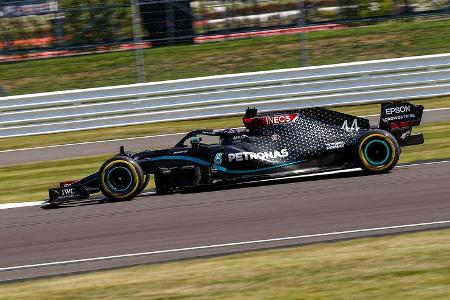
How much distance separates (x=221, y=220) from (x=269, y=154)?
166 cm

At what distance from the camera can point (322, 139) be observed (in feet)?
35.0

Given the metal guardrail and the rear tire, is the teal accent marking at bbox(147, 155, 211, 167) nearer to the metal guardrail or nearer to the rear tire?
the rear tire

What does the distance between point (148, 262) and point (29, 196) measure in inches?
181

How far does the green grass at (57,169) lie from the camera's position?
12.1 metres

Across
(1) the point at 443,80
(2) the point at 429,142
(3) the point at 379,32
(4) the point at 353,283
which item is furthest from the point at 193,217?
(3) the point at 379,32

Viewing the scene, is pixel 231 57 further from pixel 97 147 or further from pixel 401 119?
pixel 401 119

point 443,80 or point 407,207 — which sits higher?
point 443,80

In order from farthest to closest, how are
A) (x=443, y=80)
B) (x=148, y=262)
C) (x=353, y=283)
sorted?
(x=443, y=80)
(x=148, y=262)
(x=353, y=283)

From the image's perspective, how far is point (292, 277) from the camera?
22.7 ft

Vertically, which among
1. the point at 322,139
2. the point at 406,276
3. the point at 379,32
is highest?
the point at 379,32

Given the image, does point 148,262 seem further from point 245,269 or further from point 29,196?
point 29,196

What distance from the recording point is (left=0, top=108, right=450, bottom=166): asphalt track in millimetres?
15367

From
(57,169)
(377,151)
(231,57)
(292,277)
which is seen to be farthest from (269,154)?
(231,57)

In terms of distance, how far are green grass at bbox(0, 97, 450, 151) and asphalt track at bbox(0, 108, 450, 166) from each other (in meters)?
0.48
